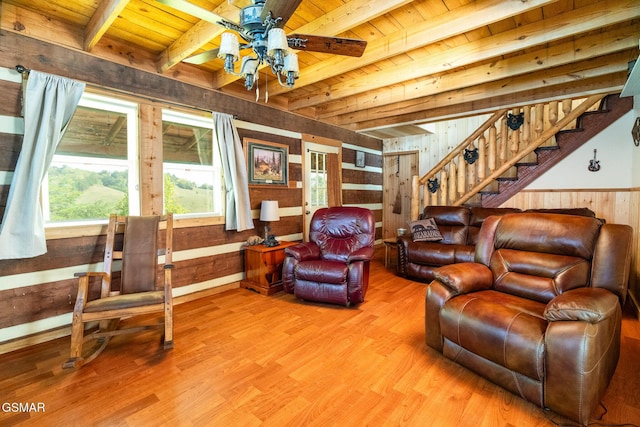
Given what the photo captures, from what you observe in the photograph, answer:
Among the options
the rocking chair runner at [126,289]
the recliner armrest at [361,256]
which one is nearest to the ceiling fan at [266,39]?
the rocking chair runner at [126,289]

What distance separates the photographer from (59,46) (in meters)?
2.43

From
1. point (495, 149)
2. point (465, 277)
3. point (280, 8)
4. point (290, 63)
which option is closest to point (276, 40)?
point (280, 8)

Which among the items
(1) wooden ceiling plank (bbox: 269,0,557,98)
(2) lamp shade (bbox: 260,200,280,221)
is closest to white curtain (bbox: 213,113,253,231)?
(2) lamp shade (bbox: 260,200,280,221)

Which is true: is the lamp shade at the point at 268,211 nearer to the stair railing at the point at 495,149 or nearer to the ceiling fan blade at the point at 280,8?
the ceiling fan blade at the point at 280,8

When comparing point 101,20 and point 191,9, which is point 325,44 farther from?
point 101,20

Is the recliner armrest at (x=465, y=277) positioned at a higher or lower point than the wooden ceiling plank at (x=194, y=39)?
lower

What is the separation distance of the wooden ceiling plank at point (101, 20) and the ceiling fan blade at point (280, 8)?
43.7 inches

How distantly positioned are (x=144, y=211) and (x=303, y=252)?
1697mm

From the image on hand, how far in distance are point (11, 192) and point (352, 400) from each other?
2.84m

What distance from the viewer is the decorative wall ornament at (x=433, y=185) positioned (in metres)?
5.14

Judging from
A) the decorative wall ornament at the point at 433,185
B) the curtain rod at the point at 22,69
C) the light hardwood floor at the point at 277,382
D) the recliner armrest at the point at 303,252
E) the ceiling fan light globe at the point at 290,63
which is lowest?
the light hardwood floor at the point at 277,382

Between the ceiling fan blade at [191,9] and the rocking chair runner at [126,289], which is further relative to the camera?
the rocking chair runner at [126,289]

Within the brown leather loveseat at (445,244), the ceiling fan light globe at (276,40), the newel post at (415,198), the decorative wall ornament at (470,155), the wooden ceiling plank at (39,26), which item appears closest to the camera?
the ceiling fan light globe at (276,40)

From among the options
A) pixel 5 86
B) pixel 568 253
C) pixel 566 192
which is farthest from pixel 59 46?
pixel 566 192
